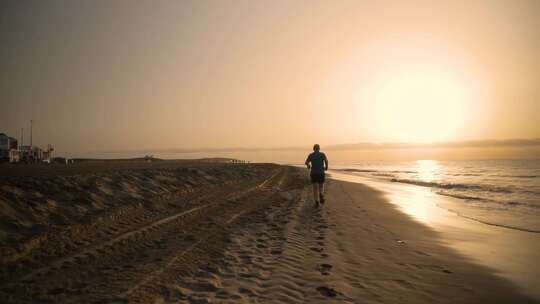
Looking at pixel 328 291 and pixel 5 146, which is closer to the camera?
pixel 328 291

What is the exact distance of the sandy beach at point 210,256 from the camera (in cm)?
441

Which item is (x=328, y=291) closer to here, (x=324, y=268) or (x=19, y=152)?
(x=324, y=268)

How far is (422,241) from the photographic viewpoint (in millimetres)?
8094

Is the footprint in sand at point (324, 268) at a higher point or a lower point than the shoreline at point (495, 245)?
higher

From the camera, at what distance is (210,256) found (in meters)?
6.07

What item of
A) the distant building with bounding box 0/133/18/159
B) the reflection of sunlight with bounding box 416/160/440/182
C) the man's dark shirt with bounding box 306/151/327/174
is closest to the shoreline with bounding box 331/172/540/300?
the man's dark shirt with bounding box 306/151/327/174

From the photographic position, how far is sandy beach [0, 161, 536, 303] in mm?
4410

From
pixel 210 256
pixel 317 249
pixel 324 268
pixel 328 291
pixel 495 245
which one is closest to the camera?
pixel 328 291

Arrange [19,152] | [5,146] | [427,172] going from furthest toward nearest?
[427,172]
[19,152]
[5,146]

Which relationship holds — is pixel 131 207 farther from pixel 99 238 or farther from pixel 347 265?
pixel 347 265

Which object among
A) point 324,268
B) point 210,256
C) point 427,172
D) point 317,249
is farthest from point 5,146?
point 427,172

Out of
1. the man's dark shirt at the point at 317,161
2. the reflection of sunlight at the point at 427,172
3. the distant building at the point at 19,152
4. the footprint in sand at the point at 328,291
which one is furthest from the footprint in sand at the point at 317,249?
the distant building at the point at 19,152

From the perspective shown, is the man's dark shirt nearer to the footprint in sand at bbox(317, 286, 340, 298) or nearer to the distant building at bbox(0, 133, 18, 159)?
the footprint in sand at bbox(317, 286, 340, 298)

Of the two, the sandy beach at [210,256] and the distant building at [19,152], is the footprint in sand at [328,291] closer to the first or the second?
the sandy beach at [210,256]
